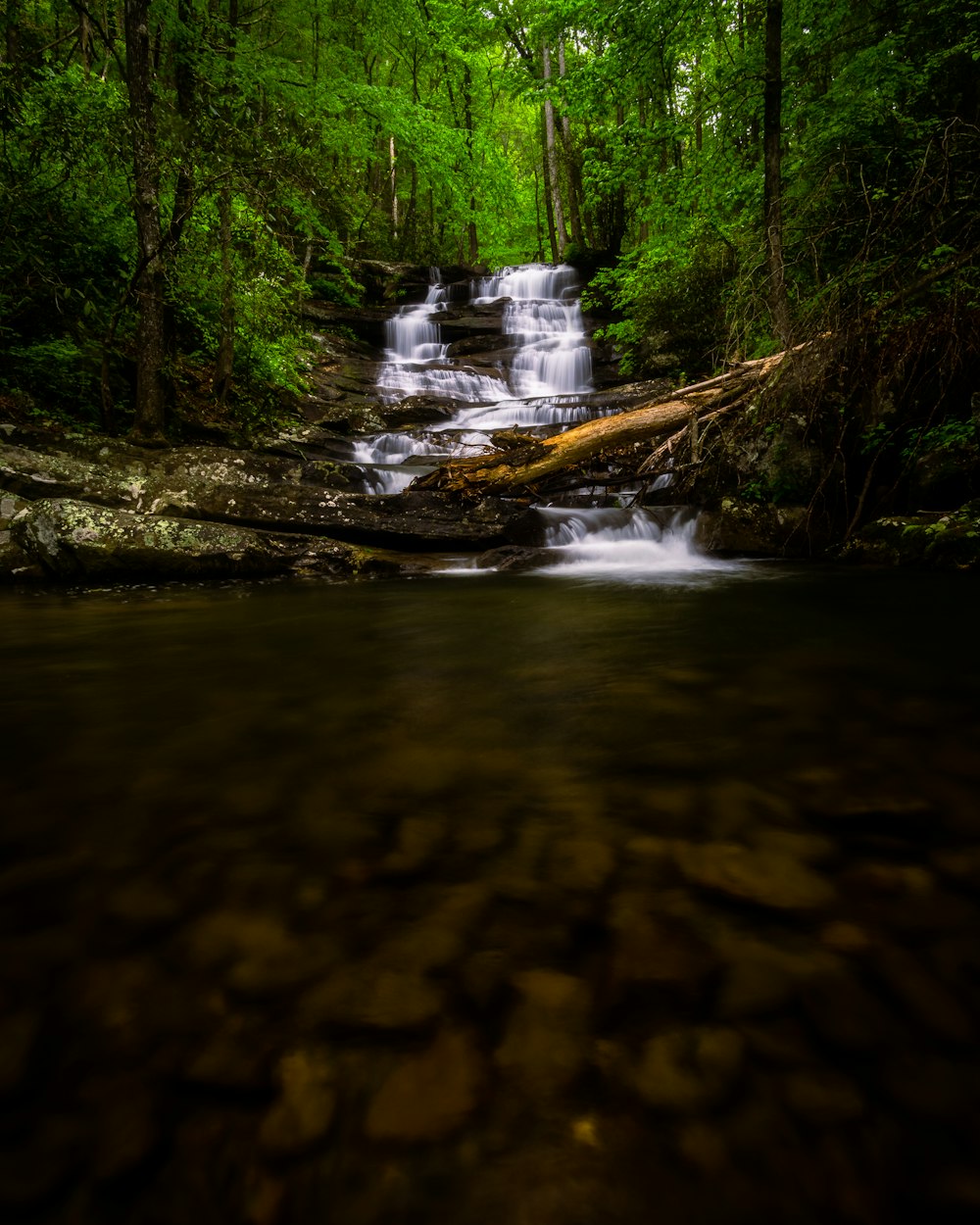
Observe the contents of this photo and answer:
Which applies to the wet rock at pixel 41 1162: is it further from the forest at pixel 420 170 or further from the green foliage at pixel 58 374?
the green foliage at pixel 58 374

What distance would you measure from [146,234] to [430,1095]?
910cm

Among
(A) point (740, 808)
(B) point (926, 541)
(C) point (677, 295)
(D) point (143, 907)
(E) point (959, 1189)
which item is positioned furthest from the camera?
(C) point (677, 295)

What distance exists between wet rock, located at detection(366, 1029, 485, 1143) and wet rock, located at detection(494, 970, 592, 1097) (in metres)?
0.06

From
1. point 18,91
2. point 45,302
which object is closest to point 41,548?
point 45,302

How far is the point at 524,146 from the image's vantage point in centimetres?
2927

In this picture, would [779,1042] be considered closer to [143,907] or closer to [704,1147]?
[704,1147]

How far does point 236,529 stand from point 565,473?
4035mm

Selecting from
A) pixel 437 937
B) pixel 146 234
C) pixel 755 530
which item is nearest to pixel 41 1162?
pixel 437 937

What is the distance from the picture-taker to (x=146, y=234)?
23.4ft

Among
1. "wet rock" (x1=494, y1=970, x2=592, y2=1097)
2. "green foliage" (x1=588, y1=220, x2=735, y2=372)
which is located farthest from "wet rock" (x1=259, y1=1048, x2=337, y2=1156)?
"green foliage" (x1=588, y1=220, x2=735, y2=372)

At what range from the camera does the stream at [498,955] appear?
79 centimetres

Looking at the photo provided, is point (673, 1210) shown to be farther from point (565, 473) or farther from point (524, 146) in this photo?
point (524, 146)

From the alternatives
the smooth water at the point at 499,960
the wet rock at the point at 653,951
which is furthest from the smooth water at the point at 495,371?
the wet rock at the point at 653,951

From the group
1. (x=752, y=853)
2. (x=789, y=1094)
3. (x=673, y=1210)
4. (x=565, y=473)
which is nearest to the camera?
(x=673, y=1210)
